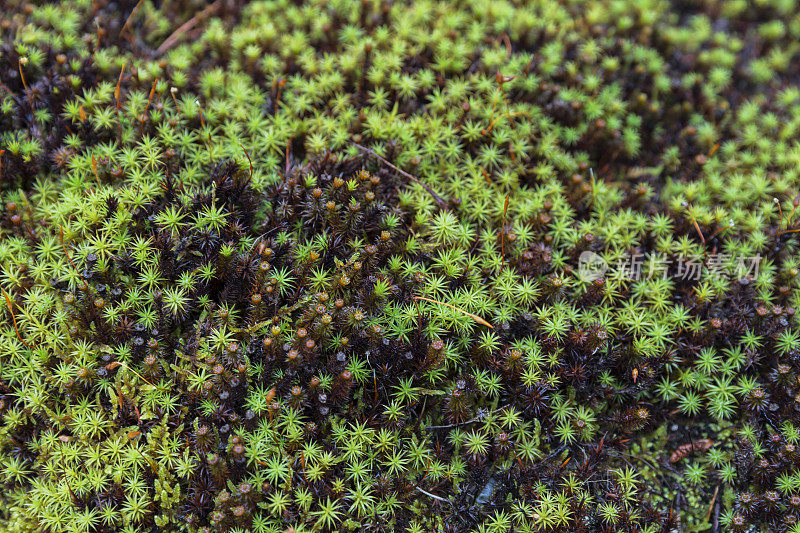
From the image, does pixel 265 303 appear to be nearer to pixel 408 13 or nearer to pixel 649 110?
pixel 408 13

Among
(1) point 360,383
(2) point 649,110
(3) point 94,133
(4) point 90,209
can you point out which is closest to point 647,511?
(1) point 360,383

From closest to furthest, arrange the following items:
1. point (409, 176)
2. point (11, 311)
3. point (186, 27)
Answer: point (11, 311)
point (409, 176)
point (186, 27)

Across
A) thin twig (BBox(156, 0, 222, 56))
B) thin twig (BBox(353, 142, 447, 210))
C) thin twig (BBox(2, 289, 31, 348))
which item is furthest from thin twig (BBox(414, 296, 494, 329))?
thin twig (BBox(156, 0, 222, 56))

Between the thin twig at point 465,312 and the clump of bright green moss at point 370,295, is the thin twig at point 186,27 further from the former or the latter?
the thin twig at point 465,312

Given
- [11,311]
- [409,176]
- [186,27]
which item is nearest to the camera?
[11,311]

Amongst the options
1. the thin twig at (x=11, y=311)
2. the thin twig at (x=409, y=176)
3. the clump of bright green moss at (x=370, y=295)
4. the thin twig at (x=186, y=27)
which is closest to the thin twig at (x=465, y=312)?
the clump of bright green moss at (x=370, y=295)

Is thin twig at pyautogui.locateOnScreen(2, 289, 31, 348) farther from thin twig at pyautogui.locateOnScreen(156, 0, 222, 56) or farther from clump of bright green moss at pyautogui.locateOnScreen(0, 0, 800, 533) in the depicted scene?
thin twig at pyautogui.locateOnScreen(156, 0, 222, 56)

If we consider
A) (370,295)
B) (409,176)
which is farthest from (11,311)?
(409,176)

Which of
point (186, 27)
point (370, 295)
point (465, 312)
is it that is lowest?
point (465, 312)

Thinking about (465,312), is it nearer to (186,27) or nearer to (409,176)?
(409,176)
